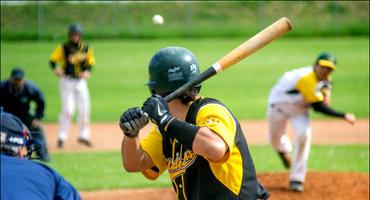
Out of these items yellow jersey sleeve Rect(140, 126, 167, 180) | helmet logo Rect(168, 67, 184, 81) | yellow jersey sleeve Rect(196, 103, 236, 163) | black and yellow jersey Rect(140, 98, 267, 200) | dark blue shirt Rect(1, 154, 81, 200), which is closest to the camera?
dark blue shirt Rect(1, 154, 81, 200)

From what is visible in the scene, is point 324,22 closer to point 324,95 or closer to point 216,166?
point 324,95

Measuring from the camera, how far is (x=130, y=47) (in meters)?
33.3

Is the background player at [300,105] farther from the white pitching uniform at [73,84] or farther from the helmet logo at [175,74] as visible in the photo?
the white pitching uniform at [73,84]

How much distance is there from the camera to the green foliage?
35.7 m

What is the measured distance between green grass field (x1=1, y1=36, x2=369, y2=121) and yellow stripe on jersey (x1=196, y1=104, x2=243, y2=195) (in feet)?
45.5

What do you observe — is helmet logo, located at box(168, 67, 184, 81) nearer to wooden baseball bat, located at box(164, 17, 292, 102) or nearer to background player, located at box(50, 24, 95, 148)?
wooden baseball bat, located at box(164, 17, 292, 102)

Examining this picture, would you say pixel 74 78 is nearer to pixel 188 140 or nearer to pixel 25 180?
pixel 188 140

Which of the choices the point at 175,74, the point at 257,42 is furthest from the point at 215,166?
the point at 257,42

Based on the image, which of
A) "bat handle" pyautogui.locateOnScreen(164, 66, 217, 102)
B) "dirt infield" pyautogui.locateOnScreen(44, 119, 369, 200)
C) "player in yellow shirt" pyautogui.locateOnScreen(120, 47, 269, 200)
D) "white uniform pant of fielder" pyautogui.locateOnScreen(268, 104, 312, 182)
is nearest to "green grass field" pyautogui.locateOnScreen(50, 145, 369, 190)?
"dirt infield" pyautogui.locateOnScreen(44, 119, 369, 200)

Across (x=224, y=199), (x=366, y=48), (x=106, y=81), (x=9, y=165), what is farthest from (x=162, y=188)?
(x=366, y=48)

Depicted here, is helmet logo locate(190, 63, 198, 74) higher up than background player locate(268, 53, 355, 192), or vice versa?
helmet logo locate(190, 63, 198, 74)

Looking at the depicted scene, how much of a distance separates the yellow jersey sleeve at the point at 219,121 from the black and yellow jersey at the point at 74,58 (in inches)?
425

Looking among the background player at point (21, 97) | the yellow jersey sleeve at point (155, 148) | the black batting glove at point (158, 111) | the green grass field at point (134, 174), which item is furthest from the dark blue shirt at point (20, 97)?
the black batting glove at point (158, 111)

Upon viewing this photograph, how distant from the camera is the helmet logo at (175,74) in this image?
494cm
